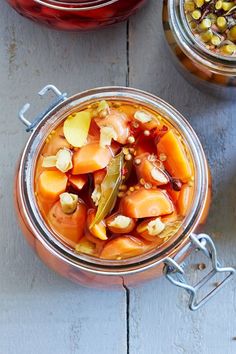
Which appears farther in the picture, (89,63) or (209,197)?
(89,63)

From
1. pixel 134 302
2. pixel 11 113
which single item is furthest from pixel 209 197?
pixel 11 113

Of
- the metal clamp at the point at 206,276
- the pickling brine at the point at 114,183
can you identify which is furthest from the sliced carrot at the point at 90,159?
the metal clamp at the point at 206,276

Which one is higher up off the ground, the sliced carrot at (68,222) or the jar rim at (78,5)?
the jar rim at (78,5)

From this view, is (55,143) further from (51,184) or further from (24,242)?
(24,242)

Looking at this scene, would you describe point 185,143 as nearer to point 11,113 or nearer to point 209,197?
point 209,197

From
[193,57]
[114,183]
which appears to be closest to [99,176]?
[114,183]

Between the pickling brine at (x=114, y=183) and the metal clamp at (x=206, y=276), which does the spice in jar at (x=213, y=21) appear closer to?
the pickling brine at (x=114, y=183)
